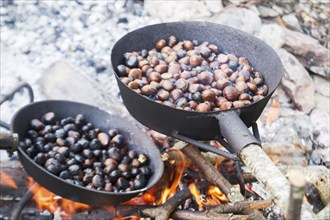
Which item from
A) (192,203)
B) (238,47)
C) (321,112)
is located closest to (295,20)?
(321,112)

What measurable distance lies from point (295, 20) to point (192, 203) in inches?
86.7

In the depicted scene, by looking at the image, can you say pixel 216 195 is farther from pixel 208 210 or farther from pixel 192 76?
pixel 192 76

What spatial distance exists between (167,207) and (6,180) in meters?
0.92

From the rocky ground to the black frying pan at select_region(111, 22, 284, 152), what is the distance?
0.88 m

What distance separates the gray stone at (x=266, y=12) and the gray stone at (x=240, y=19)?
129mm

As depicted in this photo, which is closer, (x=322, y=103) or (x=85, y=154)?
(x=85, y=154)

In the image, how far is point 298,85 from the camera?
3.52 meters

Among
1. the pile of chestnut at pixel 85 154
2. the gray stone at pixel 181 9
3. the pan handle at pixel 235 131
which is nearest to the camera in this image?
the pan handle at pixel 235 131

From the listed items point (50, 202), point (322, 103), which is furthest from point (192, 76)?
point (322, 103)

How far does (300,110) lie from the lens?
3.47m

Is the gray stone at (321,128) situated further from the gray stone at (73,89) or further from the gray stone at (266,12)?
the gray stone at (73,89)

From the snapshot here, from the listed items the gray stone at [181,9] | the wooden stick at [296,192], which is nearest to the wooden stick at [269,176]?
the wooden stick at [296,192]

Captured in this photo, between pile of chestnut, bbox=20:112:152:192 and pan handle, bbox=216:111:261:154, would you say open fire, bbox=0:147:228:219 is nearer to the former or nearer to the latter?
pile of chestnut, bbox=20:112:152:192

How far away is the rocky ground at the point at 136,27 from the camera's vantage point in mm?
3344
